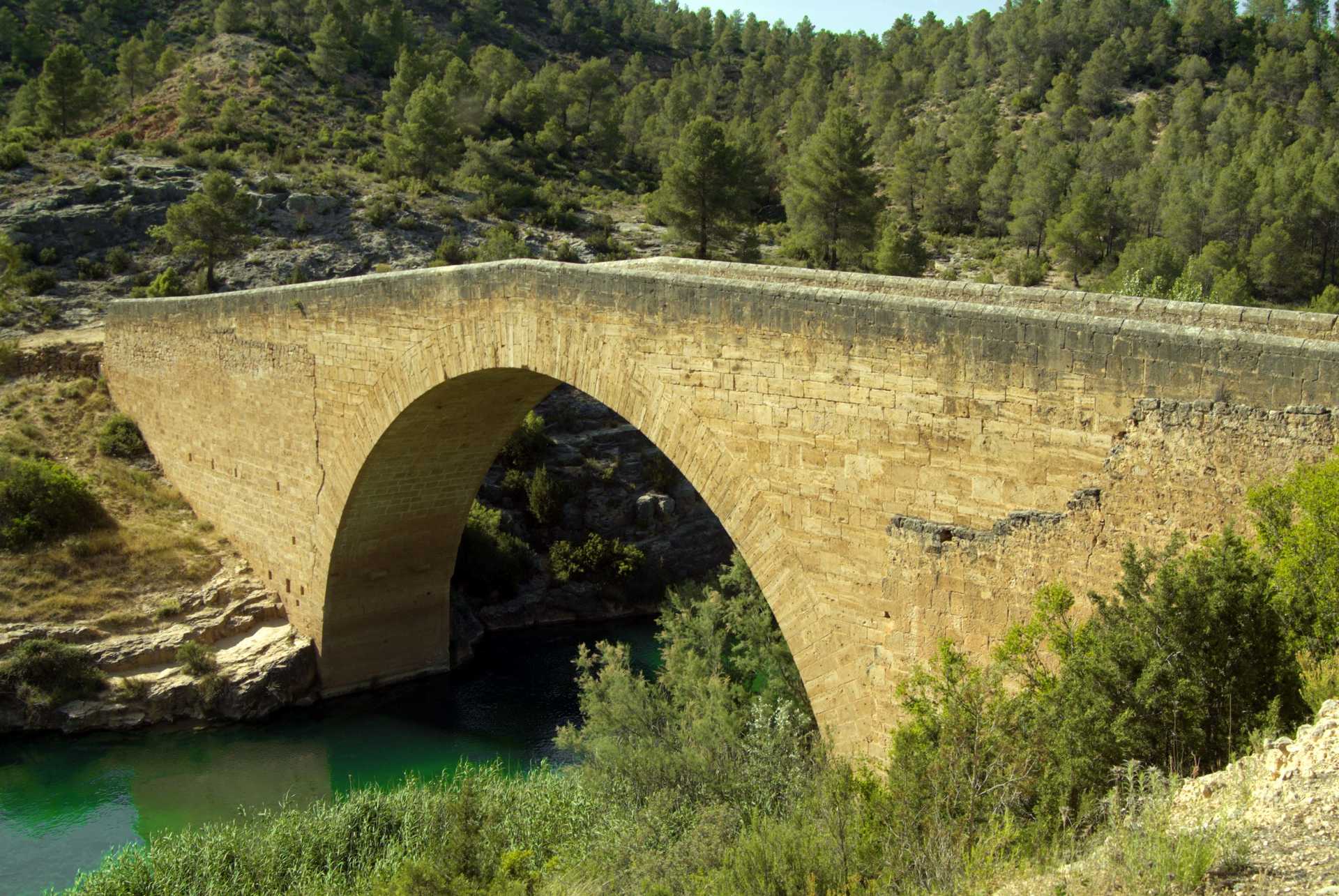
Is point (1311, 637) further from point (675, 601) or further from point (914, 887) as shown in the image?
point (675, 601)

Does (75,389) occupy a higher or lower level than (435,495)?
higher

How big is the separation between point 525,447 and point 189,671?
28.1ft

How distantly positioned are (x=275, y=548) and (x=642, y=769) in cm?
893

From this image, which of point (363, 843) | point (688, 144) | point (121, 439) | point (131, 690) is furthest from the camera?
point (688, 144)

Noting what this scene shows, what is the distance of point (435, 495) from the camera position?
15203 mm

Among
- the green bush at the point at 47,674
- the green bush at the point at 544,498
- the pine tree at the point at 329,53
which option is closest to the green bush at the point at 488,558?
the green bush at the point at 544,498

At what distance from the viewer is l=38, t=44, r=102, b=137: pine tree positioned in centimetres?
3050

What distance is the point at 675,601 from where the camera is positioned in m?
13.6

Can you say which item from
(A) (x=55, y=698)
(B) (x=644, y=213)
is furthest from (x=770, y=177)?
(A) (x=55, y=698)

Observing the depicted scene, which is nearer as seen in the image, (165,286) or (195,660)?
(195,660)

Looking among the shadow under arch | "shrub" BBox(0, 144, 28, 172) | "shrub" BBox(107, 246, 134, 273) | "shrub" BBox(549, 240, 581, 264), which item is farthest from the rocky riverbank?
"shrub" BBox(0, 144, 28, 172)

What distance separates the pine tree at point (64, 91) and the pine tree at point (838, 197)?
21.2 meters

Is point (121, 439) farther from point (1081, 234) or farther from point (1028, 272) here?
point (1081, 234)

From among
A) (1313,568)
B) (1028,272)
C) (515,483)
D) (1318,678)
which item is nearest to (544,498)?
(515,483)
